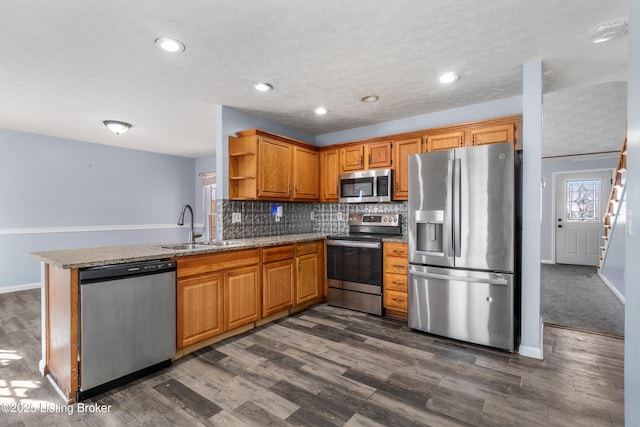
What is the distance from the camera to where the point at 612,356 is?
8.50 feet

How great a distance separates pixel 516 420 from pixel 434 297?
1.26m

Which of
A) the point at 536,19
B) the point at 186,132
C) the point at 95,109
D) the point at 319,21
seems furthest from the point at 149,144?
the point at 536,19

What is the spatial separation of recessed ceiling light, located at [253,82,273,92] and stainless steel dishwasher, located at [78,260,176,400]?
5.97 feet

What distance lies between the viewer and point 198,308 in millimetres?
2670

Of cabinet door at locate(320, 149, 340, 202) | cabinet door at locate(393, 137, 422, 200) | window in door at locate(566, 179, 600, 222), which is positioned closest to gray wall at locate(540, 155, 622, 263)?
window in door at locate(566, 179, 600, 222)

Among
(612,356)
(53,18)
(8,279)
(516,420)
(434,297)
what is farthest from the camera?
(8,279)

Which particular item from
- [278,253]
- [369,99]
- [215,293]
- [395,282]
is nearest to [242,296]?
[215,293]

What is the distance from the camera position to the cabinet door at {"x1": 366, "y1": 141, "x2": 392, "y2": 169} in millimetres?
3943

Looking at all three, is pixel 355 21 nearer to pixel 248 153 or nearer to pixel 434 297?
pixel 248 153

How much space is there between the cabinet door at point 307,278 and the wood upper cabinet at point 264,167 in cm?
85

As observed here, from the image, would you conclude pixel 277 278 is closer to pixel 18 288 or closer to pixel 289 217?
pixel 289 217

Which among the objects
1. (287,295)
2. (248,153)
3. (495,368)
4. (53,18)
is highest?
(53,18)

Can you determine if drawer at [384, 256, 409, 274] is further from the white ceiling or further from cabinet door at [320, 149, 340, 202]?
the white ceiling

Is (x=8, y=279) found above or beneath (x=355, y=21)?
beneath
